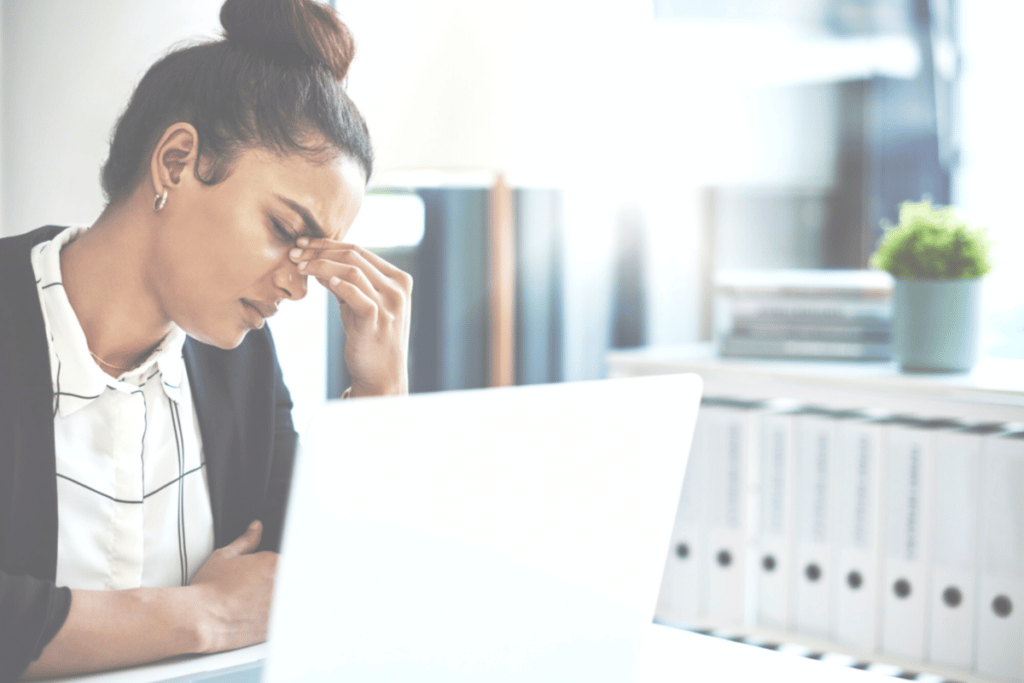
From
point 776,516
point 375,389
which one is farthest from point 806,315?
point 375,389

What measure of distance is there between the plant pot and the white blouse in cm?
131

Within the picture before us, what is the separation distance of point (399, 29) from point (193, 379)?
2.17 ft

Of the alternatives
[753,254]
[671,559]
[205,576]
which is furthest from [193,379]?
[753,254]

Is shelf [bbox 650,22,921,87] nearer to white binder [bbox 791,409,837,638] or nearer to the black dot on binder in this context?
white binder [bbox 791,409,837,638]

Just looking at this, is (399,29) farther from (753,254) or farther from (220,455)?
(753,254)

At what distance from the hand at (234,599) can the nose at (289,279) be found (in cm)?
28

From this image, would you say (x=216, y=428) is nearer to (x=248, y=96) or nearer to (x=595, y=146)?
(x=248, y=96)

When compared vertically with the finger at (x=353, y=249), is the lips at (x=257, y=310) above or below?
below

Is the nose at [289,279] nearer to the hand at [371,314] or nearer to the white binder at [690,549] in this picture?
the hand at [371,314]

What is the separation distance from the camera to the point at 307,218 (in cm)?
91

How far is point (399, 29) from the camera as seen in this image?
132cm

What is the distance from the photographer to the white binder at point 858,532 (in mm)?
1581

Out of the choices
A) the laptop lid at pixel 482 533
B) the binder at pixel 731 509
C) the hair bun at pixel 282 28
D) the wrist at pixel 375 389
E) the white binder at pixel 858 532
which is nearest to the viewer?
the laptop lid at pixel 482 533

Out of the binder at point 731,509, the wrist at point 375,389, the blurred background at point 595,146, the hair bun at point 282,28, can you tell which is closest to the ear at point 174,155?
the hair bun at point 282,28
